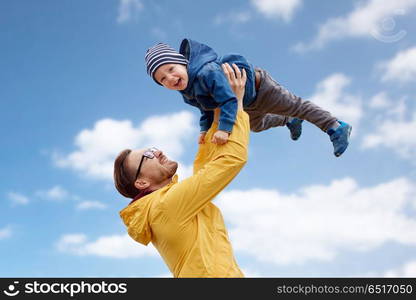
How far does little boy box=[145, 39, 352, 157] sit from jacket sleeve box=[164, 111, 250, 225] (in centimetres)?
12

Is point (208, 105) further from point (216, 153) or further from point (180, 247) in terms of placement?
point (180, 247)

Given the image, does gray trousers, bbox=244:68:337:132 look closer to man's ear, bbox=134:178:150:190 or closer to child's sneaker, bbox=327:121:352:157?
child's sneaker, bbox=327:121:352:157

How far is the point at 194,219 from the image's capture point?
3814mm

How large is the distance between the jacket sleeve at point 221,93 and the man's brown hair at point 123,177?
86 centimetres

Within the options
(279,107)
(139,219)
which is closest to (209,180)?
(139,219)

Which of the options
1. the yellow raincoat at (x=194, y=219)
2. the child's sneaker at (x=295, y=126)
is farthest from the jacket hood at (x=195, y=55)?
the child's sneaker at (x=295, y=126)

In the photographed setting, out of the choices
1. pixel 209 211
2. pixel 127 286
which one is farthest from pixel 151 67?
pixel 127 286

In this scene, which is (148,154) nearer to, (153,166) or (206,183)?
(153,166)

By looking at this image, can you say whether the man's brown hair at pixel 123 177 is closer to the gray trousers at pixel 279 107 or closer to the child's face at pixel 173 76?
the child's face at pixel 173 76

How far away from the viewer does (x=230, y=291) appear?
3.57 meters

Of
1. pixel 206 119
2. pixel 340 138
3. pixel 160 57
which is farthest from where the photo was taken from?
pixel 340 138

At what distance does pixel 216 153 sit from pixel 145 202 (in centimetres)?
65

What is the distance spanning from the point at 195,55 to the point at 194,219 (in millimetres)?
1399

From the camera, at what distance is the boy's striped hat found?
13.7 feet
